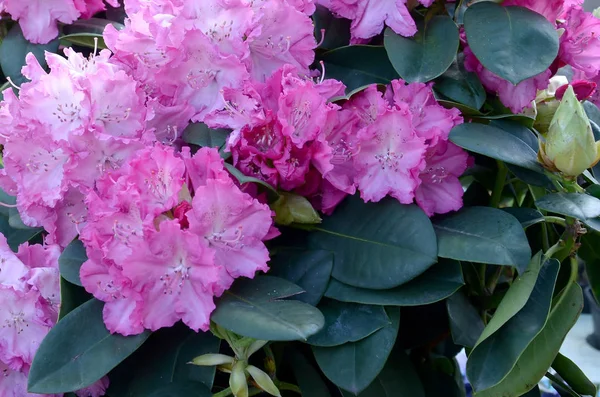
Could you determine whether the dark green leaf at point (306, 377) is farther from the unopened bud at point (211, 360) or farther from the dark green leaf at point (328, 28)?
the dark green leaf at point (328, 28)

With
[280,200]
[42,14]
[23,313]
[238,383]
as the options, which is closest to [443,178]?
[280,200]

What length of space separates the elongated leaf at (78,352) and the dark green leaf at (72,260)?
0.03 meters

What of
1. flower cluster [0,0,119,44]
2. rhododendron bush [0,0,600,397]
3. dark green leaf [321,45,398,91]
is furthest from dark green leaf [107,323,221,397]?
flower cluster [0,0,119,44]

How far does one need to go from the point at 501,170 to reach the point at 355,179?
0.20 meters

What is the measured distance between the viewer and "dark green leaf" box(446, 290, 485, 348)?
0.68 m

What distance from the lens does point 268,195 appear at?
0.66 meters

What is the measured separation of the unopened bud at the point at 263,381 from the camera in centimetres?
62

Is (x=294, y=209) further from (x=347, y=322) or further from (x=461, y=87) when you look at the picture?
(x=461, y=87)

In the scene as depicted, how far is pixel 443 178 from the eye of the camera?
27.6 inches

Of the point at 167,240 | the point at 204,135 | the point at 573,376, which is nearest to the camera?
the point at 167,240

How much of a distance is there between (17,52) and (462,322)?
2.00 ft

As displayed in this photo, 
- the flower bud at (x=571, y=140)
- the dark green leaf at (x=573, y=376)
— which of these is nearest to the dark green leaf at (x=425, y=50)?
the flower bud at (x=571, y=140)

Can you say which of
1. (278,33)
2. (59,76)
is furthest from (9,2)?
(278,33)

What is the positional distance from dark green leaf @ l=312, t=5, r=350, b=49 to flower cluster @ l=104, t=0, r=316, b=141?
76 millimetres
